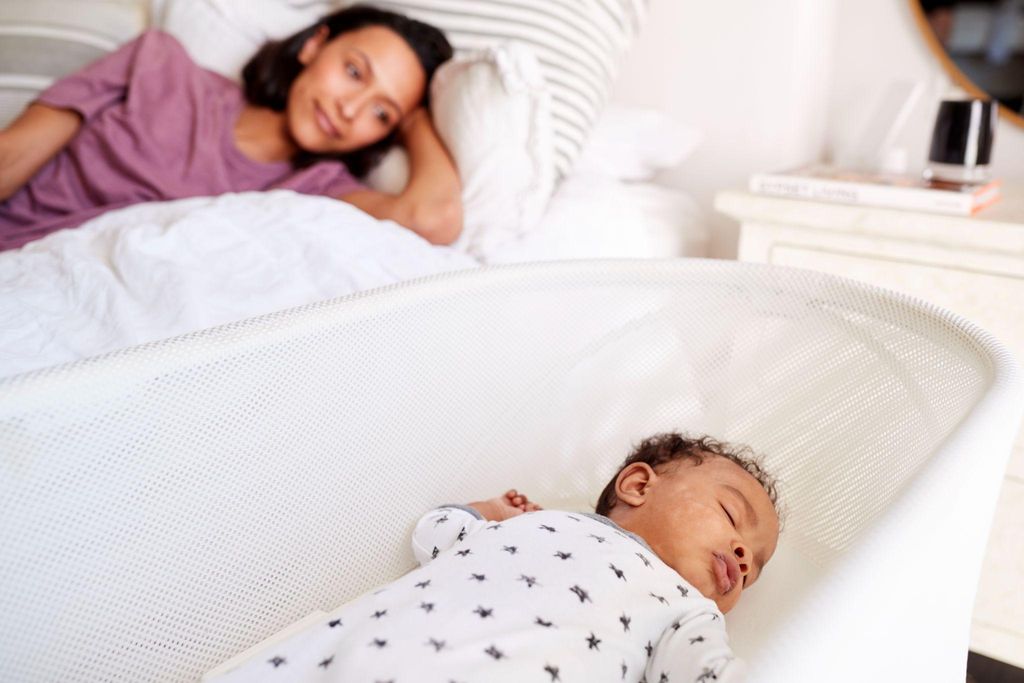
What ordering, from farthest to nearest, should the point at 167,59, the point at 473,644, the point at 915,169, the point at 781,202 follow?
the point at 915,169 < the point at 167,59 < the point at 781,202 < the point at 473,644

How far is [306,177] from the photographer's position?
116 cm

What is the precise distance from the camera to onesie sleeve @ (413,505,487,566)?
692 millimetres

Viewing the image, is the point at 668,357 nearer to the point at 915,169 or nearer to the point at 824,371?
the point at 824,371

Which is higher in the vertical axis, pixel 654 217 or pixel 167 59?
pixel 167 59

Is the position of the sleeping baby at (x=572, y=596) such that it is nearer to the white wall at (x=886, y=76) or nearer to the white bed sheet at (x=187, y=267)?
the white bed sheet at (x=187, y=267)

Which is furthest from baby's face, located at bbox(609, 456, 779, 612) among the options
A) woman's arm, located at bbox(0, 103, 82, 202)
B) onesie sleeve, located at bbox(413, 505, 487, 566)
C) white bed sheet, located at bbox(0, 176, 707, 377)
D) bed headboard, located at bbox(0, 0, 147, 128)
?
bed headboard, located at bbox(0, 0, 147, 128)

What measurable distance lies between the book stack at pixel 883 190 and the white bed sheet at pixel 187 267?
0.34 metres

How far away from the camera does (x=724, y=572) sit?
0.65 metres

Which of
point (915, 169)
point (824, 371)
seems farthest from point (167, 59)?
point (915, 169)

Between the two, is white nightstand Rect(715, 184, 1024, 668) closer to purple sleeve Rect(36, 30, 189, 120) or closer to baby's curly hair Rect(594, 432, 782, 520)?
baby's curly hair Rect(594, 432, 782, 520)

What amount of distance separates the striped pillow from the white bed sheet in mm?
252

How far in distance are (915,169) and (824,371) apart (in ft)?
2.45

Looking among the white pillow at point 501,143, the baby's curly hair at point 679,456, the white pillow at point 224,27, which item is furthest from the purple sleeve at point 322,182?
the baby's curly hair at point 679,456

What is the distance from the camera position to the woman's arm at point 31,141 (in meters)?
1.07
